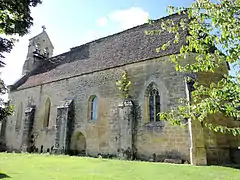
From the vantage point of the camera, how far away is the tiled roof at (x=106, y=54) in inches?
667

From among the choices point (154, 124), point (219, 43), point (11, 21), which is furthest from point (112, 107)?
point (219, 43)

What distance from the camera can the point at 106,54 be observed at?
1989 cm

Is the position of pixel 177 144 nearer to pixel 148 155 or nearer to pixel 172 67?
pixel 148 155

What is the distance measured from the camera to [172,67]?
1495 cm

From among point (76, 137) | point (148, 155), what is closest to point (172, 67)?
point (148, 155)

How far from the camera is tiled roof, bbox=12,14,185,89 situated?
1694cm

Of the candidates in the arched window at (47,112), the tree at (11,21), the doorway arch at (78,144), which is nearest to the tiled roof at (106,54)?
the arched window at (47,112)

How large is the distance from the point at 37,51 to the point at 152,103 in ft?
66.5

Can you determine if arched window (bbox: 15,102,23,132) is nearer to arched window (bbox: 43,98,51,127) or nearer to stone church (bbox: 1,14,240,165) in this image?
stone church (bbox: 1,14,240,165)

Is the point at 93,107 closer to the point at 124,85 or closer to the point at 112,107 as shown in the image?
the point at 112,107

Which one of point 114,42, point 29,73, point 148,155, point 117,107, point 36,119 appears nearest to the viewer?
point 148,155

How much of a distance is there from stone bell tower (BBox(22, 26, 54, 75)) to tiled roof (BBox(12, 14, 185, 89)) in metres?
2.81

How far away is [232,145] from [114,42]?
12.9m

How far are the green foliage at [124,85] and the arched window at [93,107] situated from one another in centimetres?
276
